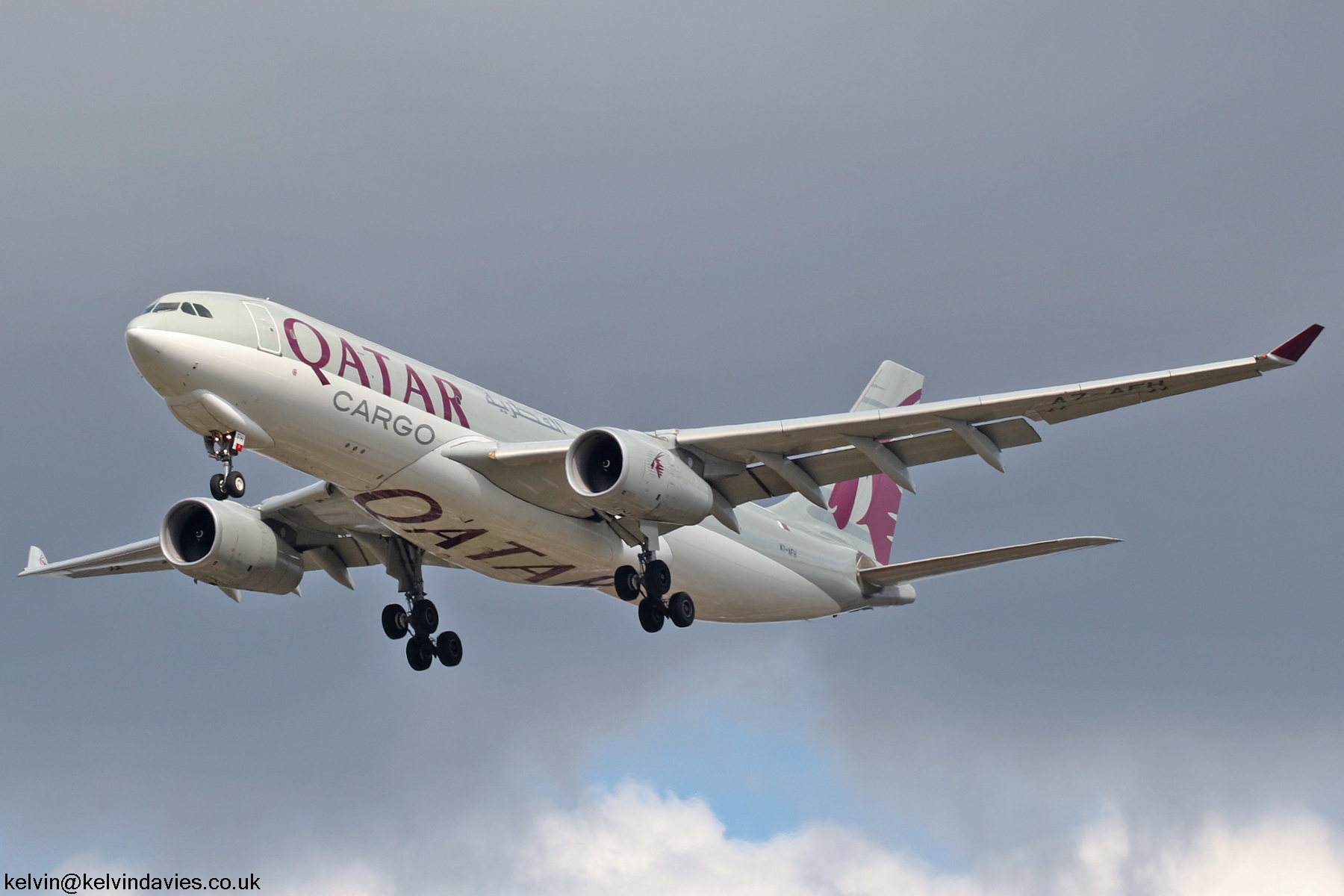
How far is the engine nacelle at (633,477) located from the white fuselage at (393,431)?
1.68 m

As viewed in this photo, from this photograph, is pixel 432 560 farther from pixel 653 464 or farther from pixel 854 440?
pixel 854 440

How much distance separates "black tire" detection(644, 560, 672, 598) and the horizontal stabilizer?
5.96m

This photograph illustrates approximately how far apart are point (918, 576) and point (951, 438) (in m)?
5.59

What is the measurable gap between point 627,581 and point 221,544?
859cm

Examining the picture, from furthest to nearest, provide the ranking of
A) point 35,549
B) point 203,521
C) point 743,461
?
point 35,549 < point 203,521 < point 743,461

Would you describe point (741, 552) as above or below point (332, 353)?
below

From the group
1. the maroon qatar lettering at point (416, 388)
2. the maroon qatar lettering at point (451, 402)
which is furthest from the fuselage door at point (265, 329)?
the maroon qatar lettering at point (451, 402)

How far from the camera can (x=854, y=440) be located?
28.5 meters

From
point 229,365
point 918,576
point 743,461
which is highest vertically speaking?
point 229,365

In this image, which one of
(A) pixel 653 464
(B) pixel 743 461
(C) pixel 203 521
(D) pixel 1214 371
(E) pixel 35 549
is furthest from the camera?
(E) pixel 35 549

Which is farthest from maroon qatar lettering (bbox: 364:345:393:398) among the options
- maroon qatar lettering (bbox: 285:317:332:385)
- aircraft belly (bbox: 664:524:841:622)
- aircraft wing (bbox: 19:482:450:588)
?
aircraft belly (bbox: 664:524:841:622)

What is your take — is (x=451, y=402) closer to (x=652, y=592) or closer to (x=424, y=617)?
(x=652, y=592)

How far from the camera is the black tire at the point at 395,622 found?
34125 millimetres

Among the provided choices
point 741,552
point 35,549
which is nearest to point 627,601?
point 741,552
